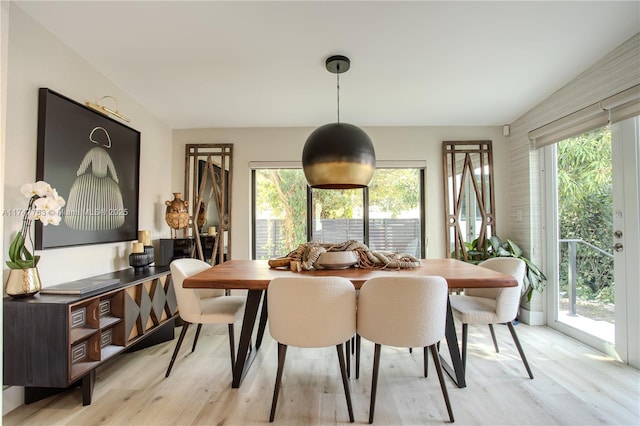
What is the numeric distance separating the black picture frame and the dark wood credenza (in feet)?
1.54

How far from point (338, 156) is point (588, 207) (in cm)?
255

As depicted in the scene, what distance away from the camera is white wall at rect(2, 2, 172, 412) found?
1.78 meters

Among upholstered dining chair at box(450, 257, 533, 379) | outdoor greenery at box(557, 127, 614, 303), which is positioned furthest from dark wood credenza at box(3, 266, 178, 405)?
outdoor greenery at box(557, 127, 614, 303)

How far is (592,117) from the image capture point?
256 cm

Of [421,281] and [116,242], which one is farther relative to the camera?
[116,242]

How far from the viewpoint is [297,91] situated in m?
2.85

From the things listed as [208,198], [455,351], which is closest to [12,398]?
[208,198]

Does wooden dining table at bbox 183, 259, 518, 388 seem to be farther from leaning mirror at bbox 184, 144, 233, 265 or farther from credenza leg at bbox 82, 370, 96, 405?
leaning mirror at bbox 184, 144, 233, 265

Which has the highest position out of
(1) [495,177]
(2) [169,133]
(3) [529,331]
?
(2) [169,133]

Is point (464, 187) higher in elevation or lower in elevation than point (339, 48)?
lower

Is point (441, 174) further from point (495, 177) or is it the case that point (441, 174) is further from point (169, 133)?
point (169, 133)

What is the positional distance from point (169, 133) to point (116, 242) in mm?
1737

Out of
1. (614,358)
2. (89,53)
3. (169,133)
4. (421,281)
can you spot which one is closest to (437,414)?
(421,281)

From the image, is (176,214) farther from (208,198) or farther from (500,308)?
(500,308)
